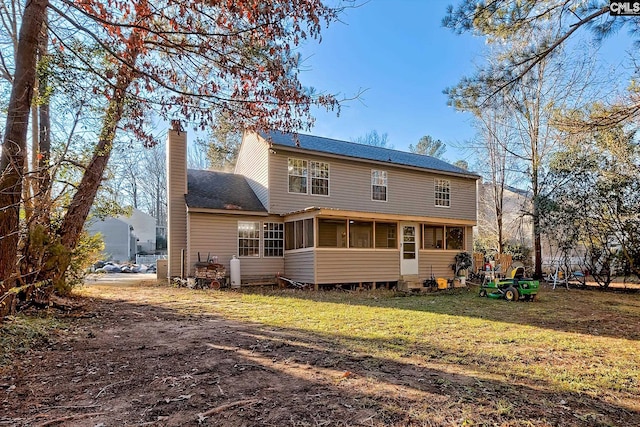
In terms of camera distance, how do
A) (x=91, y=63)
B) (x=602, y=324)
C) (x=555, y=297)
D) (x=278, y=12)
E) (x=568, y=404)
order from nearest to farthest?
(x=568, y=404)
(x=278, y=12)
(x=91, y=63)
(x=602, y=324)
(x=555, y=297)

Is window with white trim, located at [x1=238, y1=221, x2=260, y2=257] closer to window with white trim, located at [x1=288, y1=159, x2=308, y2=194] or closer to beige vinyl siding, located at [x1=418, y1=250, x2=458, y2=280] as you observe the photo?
window with white trim, located at [x1=288, y1=159, x2=308, y2=194]

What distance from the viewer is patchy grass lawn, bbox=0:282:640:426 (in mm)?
2814

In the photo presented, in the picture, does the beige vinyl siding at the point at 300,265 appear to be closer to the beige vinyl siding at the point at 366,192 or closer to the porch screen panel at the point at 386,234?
the beige vinyl siding at the point at 366,192

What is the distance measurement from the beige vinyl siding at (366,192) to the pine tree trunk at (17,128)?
29.0ft

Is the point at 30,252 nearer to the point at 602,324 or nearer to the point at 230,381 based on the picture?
the point at 230,381

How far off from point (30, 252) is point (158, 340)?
9.65 feet

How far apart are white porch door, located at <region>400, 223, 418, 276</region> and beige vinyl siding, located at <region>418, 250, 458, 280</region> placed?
0.92ft

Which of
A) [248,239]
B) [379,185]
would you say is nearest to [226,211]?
[248,239]

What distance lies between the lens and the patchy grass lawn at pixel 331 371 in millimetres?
2814

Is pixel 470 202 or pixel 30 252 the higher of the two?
pixel 470 202

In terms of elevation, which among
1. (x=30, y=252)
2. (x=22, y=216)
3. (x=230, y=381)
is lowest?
(x=230, y=381)

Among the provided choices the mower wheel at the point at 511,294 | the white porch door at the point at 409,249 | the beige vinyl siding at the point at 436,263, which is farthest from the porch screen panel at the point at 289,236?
the mower wheel at the point at 511,294

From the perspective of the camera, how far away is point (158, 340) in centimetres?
506

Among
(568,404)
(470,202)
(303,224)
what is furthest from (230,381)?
(470,202)
